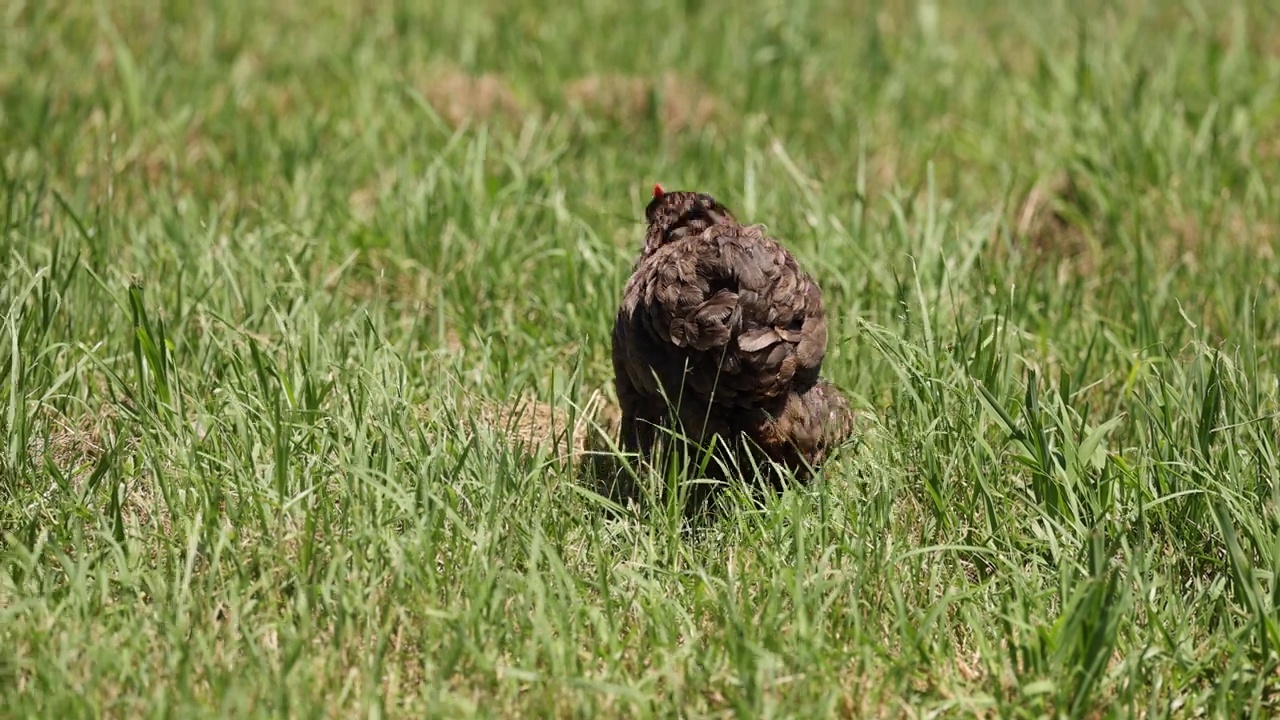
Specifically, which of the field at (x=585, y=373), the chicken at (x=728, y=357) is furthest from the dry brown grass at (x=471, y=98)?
the chicken at (x=728, y=357)

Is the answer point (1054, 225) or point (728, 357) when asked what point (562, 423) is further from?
point (1054, 225)

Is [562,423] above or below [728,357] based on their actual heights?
below

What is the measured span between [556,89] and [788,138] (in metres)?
1.12

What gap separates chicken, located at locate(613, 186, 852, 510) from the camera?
142 inches

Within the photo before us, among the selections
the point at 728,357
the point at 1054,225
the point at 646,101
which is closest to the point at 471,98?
the point at 646,101

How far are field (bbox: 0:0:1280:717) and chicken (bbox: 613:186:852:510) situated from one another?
0.57 feet

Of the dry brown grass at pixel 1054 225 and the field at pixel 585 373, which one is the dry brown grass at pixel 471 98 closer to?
the field at pixel 585 373

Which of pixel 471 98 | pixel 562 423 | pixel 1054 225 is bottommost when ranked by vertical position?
pixel 562 423

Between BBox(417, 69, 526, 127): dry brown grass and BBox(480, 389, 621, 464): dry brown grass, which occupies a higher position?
BBox(417, 69, 526, 127): dry brown grass

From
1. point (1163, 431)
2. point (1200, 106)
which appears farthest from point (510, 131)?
point (1163, 431)

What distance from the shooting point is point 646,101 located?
263 inches

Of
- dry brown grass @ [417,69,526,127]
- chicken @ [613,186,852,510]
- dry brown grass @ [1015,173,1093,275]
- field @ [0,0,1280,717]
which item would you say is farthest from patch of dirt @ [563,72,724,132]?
chicken @ [613,186,852,510]

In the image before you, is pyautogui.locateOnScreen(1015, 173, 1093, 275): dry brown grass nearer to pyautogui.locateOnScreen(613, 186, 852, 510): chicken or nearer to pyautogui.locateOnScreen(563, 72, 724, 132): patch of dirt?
pyautogui.locateOnScreen(563, 72, 724, 132): patch of dirt

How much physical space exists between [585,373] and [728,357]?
43.1 inches
